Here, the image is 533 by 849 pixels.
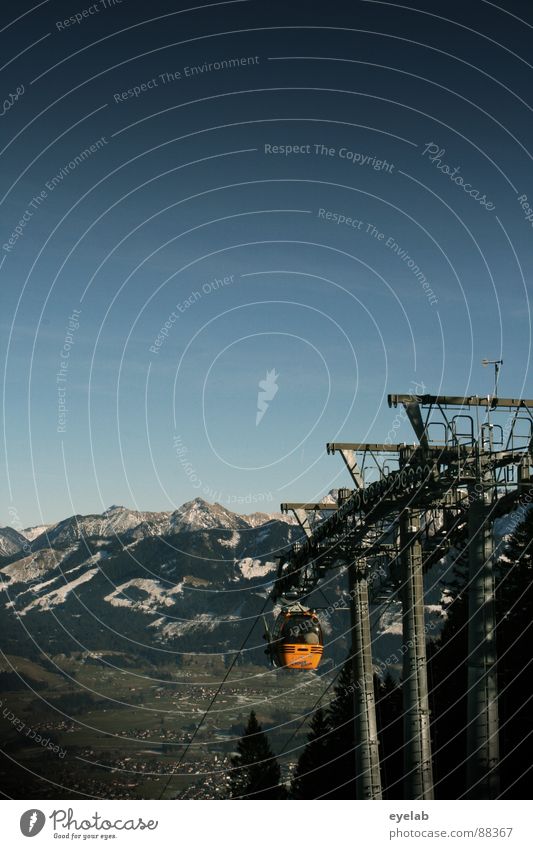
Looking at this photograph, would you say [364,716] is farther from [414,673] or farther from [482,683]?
[482,683]

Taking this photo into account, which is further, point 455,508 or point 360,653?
point 360,653

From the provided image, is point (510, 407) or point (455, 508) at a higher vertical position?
point (510, 407)

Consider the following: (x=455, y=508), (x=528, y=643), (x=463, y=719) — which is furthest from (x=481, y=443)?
(x=463, y=719)

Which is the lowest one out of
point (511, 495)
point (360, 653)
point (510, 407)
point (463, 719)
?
point (463, 719)

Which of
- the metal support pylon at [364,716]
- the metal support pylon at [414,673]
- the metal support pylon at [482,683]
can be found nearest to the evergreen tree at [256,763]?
the metal support pylon at [364,716]

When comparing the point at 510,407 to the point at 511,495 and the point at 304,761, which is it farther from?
the point at 304,761

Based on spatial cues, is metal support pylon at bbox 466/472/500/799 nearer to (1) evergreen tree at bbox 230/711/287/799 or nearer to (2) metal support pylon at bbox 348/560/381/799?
(2) metal support pylon at bbox 348/560/381/799
